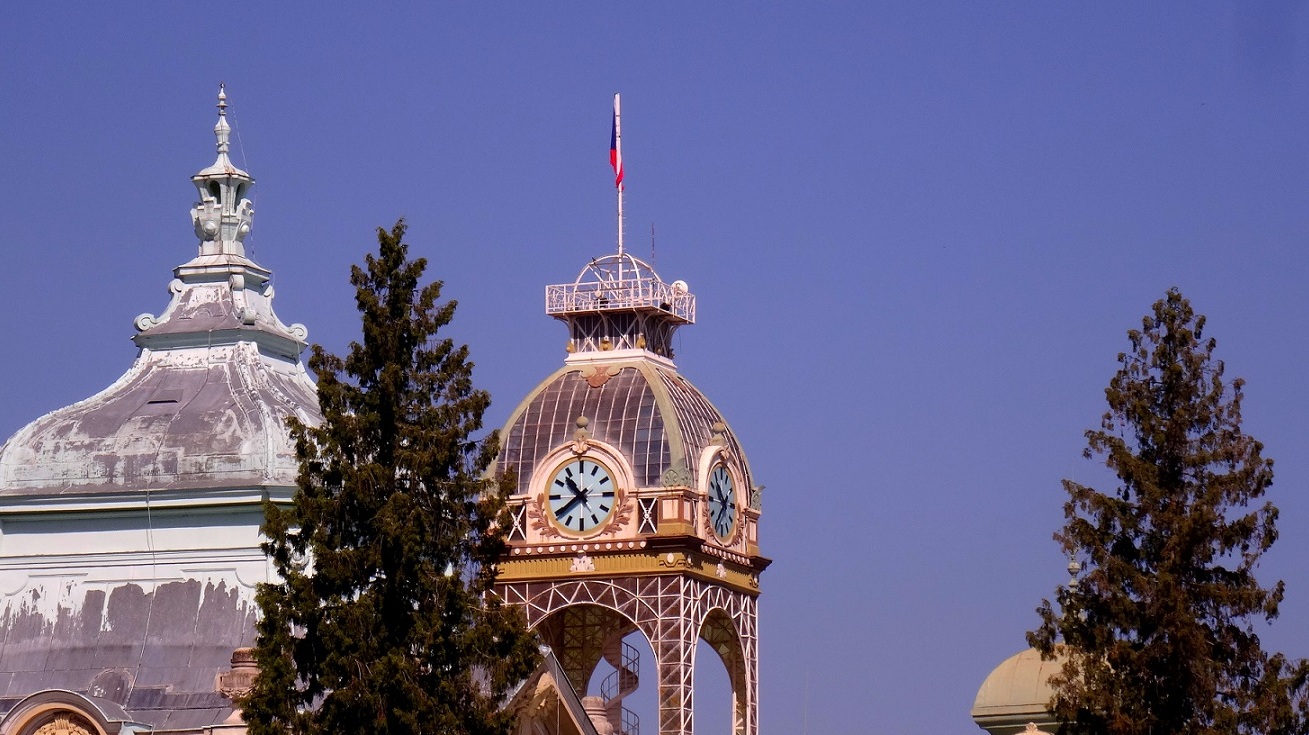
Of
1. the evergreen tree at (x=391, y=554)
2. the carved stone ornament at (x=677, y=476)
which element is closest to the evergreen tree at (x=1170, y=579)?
the evergreen tree at (x=391, y=554)

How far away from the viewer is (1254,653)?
6600 centimetres

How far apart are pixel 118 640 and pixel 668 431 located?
118 ft

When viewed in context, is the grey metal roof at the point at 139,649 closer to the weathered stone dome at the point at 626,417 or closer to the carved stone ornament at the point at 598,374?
the weathered stone dome at the point at 626,417

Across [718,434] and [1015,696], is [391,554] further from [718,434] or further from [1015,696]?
[718,434]

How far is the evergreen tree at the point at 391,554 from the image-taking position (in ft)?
197

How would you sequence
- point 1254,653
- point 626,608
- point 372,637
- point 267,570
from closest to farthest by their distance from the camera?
1. point 372,637
2. point 1254,653
3. point 267,570
4. point 626,608

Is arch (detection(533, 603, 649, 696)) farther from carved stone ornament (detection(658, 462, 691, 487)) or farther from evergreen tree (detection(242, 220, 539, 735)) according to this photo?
evergreen tree (detection(242, 220, 539, 735))

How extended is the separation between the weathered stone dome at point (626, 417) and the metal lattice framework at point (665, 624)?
11.0 feet

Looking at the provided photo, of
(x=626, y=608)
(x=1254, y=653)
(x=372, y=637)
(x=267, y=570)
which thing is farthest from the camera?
(x=626, y=608)

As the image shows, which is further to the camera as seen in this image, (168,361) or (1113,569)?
(168,361)

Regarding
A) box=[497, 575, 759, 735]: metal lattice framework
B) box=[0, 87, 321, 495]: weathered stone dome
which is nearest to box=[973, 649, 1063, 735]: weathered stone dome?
box=[497, 575, 759, 735]: metal lattice framework

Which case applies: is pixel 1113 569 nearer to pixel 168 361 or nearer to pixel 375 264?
pixel 375 264

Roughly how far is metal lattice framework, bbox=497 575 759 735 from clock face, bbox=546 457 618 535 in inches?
74.5

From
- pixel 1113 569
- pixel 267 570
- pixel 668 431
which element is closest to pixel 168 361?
pixel 267 570
